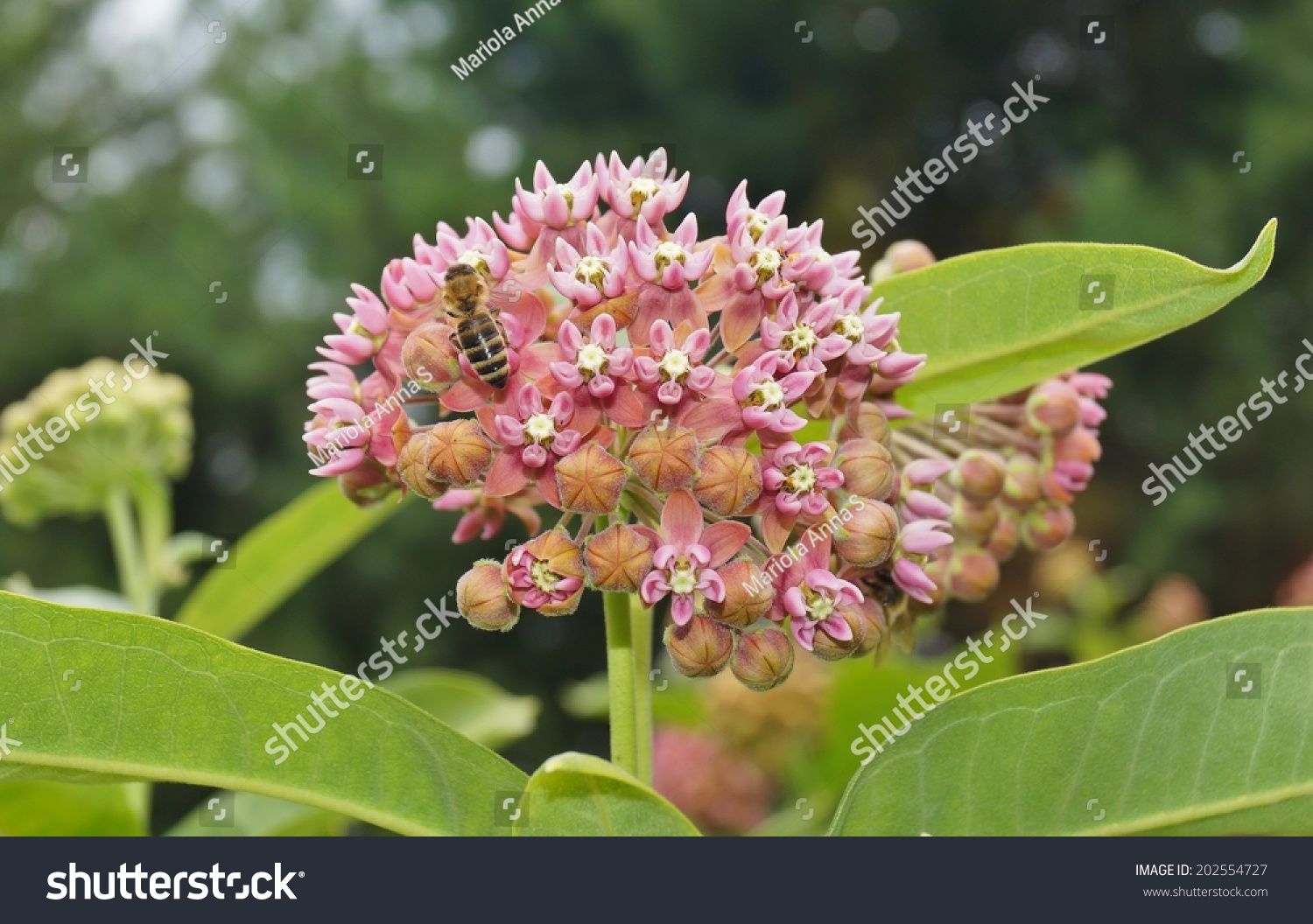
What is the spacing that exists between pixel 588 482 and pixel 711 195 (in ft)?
26.9

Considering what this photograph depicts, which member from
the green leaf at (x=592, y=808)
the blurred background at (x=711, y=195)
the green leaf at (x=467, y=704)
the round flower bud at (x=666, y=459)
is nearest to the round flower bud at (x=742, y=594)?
the round flower bud at (x=666, y=459)

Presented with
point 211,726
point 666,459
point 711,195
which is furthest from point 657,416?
point 711,195

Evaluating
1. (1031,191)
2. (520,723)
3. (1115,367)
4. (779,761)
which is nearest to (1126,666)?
(520,723)

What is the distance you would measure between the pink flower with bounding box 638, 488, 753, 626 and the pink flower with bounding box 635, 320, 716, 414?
10cm

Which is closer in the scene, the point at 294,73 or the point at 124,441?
the point at 124,441

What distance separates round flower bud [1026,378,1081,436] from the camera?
1.68 m

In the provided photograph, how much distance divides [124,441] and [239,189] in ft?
33.8

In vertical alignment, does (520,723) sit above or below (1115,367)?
below

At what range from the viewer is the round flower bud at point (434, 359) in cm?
127

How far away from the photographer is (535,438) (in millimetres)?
1192

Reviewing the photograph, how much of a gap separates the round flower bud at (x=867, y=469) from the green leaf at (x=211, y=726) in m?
0.46

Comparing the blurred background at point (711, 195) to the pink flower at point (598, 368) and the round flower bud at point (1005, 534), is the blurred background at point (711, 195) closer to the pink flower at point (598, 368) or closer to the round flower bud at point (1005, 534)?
the round flower bud at point (1005, 534)
